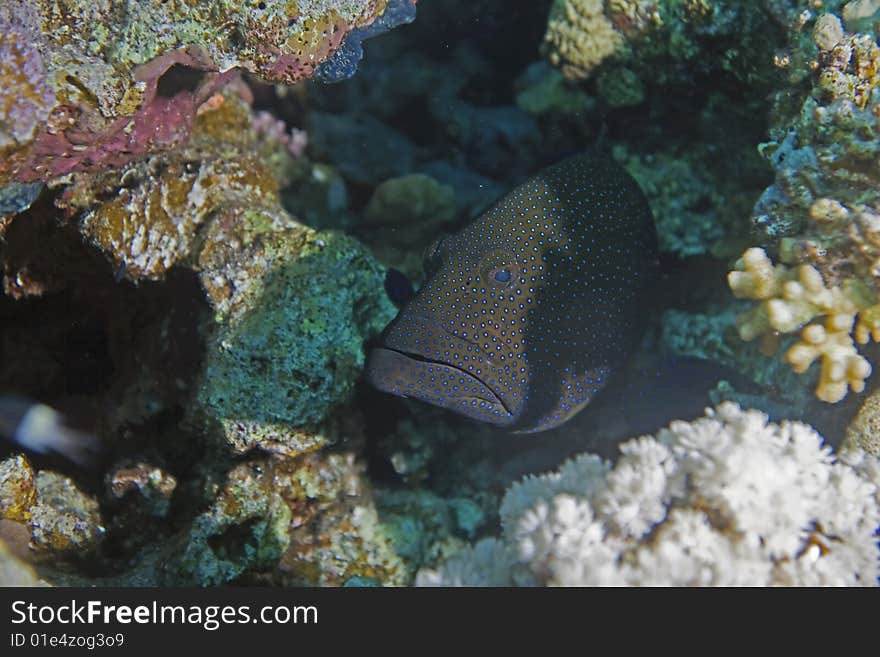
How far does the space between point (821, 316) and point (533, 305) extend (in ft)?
5.14

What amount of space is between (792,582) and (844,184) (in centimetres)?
204

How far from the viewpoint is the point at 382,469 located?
15.7ft

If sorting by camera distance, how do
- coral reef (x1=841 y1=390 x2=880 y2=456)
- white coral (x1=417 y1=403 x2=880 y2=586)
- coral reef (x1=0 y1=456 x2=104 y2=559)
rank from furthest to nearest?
coral reef (x1=0 y1=456 x2=104 y2=559)
coral reef (x1=841 y1=390 x2=880 y2=456)
white coral (x1=417 y1=403 x2=880 y2=586)

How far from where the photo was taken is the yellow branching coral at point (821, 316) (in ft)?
11.0

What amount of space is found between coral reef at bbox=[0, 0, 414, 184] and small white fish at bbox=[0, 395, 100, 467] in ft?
5.94

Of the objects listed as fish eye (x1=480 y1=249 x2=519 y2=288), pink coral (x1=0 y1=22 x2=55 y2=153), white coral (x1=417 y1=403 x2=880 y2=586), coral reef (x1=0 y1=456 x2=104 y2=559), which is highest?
pink coral (x1=0 y1=22 x2=55 y2=153)

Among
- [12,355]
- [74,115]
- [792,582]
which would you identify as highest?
[74,115]

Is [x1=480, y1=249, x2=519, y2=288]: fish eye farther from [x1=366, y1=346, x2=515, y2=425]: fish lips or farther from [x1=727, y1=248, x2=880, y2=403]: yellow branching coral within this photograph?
[x1=727, y1=248, x2=880, y2=403]: yellow branching coral

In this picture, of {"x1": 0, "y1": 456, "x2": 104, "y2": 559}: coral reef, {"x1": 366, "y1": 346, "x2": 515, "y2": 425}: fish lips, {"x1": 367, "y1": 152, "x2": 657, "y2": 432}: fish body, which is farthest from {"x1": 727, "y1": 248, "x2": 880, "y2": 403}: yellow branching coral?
{"x1": 0, "y1": 456, "x2": 104, "y2": 559}: coral reef

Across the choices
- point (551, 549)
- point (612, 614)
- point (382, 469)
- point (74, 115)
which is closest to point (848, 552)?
point (612, 614)

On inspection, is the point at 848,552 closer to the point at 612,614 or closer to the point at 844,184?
the point at 612,614

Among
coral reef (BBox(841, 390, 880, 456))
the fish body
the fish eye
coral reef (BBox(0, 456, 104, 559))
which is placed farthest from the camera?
the fish eye

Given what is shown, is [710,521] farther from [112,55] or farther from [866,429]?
[112,55]

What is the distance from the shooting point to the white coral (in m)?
2.59
